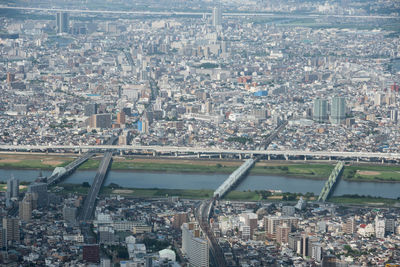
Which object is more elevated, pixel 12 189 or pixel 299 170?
pixel 12 189

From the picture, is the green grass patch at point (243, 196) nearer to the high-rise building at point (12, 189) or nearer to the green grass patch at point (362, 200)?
the green grass patch at point (362, 200)

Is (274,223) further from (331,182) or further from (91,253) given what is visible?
(331,182)

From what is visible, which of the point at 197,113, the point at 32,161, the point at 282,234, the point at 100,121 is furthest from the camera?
the point at 197,113

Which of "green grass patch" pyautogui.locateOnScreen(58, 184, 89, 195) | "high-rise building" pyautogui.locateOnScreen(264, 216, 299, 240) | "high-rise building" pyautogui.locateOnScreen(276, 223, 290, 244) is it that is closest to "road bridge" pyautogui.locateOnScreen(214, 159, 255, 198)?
"green grass patch" pyautogui.locateOnScreen(58, 184, 89, 195)

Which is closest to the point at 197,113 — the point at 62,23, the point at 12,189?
the point at 12,189

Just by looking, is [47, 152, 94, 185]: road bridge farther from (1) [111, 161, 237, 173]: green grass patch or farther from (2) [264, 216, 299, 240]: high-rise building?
(2) [264, 216, 299, 240]: high-rise building

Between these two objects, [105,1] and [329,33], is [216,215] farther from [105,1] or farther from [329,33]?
[105,1]
